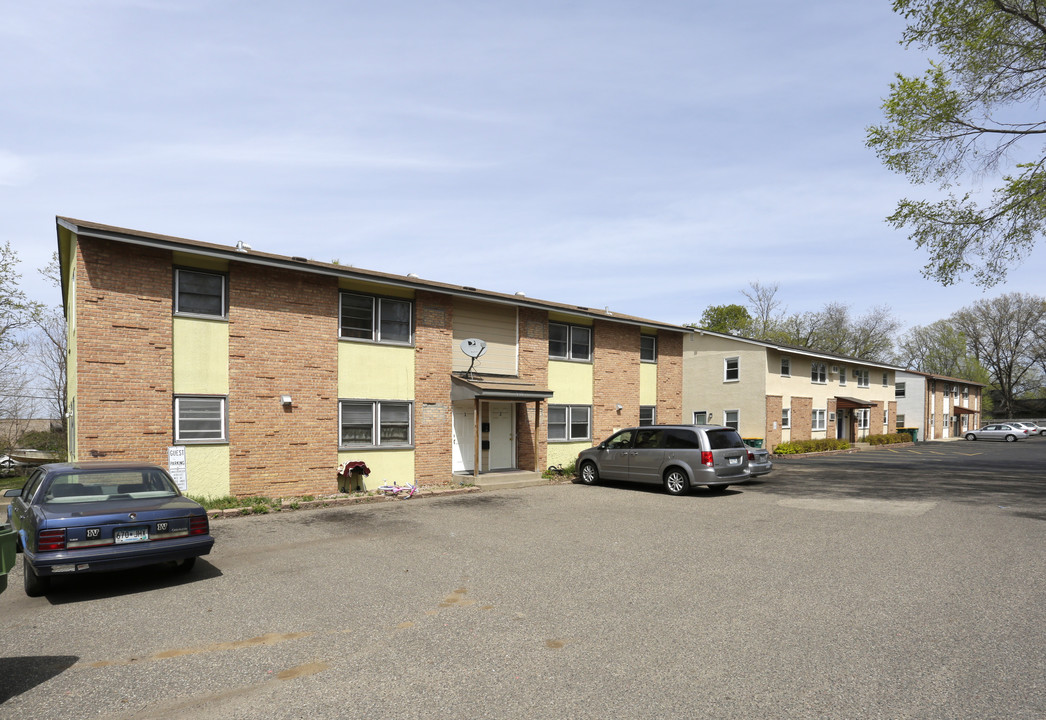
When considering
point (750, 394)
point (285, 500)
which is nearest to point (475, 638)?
point (285, 500)

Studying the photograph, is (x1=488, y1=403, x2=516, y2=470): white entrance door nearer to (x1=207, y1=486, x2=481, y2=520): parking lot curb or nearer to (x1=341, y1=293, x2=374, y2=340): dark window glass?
(x1=207, y1=486, x2=481, y2=520): parking lot curb

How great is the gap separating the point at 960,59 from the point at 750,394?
1537cm

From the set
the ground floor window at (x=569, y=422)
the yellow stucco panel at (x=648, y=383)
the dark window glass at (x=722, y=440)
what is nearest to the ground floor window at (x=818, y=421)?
the yellow stucco panel at (x=648, y=383)

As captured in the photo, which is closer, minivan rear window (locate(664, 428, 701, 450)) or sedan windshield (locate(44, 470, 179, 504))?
sedan windshield (locate(44, 470, 179, 504))

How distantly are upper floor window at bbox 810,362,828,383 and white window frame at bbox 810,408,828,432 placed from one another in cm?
163

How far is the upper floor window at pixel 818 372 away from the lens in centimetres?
3275

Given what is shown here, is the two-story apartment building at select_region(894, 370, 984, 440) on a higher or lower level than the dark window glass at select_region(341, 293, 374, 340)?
lower

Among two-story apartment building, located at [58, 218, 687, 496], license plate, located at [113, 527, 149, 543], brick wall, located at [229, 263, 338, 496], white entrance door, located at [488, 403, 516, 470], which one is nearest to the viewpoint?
license plate, located at [113, 527, 149, 543]

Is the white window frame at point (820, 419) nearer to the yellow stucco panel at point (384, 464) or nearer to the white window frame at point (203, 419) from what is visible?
the yellow stucco panel at point (384, 464)

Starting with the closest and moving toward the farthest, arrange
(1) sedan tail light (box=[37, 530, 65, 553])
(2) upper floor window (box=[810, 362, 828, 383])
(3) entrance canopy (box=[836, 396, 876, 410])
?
(1) sedan tail light (box=[37, 530, 65, 553])
(2) upper floor window (box=[810, 362, 828, 383])
(3) entrance canopy (box=[836, 396, 876, 410])

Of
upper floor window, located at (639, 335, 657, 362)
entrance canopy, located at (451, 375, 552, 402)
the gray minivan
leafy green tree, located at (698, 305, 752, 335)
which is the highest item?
leafy green tree, located at (698, 305, 752, 335)

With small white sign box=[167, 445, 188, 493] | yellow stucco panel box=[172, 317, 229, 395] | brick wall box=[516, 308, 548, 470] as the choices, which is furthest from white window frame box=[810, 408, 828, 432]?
small white sign box=[167, 445, 188, 493]

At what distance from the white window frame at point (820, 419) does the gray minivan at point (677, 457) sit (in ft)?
59.9

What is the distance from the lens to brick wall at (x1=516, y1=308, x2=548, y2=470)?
1911cm
